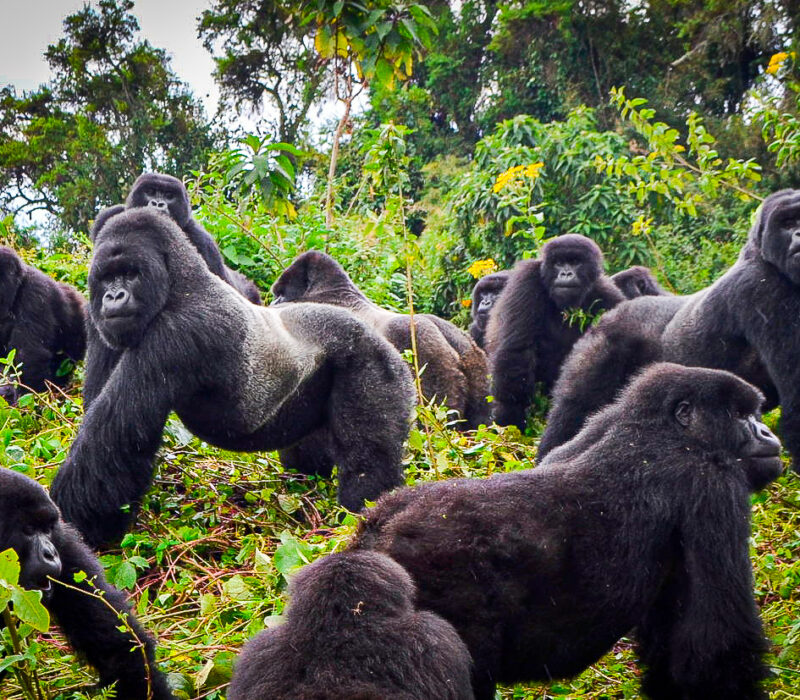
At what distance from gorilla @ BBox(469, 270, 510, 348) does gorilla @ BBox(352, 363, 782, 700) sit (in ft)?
17.8

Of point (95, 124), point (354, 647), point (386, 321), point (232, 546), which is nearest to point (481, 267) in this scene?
point (386, 321)

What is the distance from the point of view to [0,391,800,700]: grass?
3506 mm

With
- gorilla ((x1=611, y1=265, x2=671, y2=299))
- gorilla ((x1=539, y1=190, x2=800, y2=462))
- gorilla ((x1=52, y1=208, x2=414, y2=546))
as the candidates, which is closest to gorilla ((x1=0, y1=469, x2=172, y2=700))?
gorilla ((x1=52, y1=208, x2=414, y2=546))

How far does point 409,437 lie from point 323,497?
571 mm

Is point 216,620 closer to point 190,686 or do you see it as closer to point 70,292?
point 190,686

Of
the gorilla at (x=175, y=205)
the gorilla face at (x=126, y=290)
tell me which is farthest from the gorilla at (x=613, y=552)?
the gorilla at (x=175, y=205)

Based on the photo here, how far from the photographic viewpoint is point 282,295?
6820mm

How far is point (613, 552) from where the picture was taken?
3068mm

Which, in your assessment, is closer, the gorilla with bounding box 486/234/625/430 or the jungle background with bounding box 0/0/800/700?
the jungle background with bounding box 0/0/800/700

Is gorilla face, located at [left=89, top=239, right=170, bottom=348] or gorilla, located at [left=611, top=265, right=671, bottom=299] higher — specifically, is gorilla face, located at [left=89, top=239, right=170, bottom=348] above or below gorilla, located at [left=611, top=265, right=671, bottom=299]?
above

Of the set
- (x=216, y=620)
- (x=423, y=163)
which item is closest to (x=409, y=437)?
(x=216, y=620)

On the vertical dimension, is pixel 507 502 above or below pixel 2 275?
below

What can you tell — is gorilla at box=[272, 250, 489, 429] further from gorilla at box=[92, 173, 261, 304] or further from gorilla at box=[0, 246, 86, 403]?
gorilla at box=[0, 246, 86, 403]

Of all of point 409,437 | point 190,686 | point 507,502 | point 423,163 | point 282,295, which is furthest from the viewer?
point 423,163
